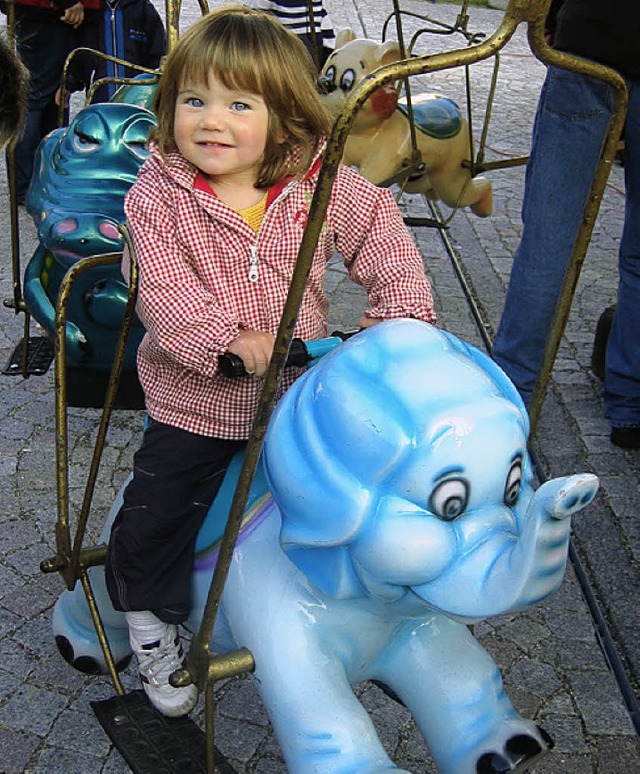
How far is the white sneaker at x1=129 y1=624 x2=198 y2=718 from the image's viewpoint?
188 centimetres

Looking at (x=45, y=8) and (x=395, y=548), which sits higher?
(x=395, y=548)

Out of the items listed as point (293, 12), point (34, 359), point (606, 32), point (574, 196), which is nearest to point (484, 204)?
point (293, 12)

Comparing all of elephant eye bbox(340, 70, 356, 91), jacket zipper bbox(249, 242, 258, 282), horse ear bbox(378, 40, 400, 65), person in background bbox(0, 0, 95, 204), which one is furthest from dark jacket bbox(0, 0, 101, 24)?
jacket zipper bbox(249, 242, 258, 282)

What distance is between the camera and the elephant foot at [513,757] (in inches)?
61.6

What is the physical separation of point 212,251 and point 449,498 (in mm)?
634

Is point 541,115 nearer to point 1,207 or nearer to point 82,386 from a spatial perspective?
point 82,386

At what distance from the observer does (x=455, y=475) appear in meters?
1.36

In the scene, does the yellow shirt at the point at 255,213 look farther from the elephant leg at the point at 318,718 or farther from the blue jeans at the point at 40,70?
A: the blue jeans at the point at 40,70

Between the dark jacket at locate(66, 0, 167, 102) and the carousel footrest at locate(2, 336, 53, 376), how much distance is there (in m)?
1.46

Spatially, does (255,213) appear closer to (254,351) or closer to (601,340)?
(254,351)

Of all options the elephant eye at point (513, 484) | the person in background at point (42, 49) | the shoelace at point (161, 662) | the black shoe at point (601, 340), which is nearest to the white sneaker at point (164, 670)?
the shoelace at point (161, 662)

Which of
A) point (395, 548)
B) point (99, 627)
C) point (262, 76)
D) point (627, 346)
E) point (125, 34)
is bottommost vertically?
point (627, 346)

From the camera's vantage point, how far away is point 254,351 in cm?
161

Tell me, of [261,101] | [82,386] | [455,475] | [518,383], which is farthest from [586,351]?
[455,475]
